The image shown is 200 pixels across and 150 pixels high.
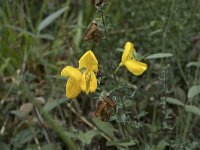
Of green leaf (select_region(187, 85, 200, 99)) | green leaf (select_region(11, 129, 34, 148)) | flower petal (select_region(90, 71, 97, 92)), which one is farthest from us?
green leaf (select_region(11, 129, 34, 148))

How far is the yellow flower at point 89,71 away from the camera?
115 centimetres

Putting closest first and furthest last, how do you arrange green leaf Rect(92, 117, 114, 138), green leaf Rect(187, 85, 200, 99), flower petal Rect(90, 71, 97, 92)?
flower petal Rect(90, 71, 97, 92)
green leaf Rect(187, 85, 200, 99)
green leaf Rect(92, 117, 114, 138)

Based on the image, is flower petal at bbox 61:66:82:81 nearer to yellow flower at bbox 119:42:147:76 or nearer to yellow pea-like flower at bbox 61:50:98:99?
yellow pea-like flower at bbox 61:50:98:99

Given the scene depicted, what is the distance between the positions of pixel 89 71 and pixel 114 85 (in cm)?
33

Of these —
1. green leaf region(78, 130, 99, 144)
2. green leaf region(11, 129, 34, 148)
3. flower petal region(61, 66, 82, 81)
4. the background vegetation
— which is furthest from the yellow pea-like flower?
green leaf region(11, 129, 34, 148)

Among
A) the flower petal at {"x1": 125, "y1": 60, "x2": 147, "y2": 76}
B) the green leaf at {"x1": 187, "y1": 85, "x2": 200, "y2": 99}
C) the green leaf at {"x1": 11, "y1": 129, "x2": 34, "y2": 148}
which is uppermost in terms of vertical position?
the flower petal at {"x1": 125, "y1": 60, "x2": 147, "y2": 76}

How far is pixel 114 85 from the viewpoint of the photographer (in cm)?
153

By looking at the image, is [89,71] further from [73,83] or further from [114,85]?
[114,85]

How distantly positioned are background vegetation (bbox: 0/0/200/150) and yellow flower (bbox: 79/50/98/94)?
0.10m

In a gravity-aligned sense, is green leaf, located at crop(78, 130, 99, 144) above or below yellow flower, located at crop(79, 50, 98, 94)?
below

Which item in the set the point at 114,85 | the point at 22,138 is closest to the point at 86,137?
the point at 114,85

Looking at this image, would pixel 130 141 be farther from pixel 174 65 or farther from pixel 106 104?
pixel 174 65

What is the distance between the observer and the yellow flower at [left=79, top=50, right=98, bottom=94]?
3.77 ft

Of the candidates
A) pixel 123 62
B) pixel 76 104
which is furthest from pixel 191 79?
pixel 123 62
